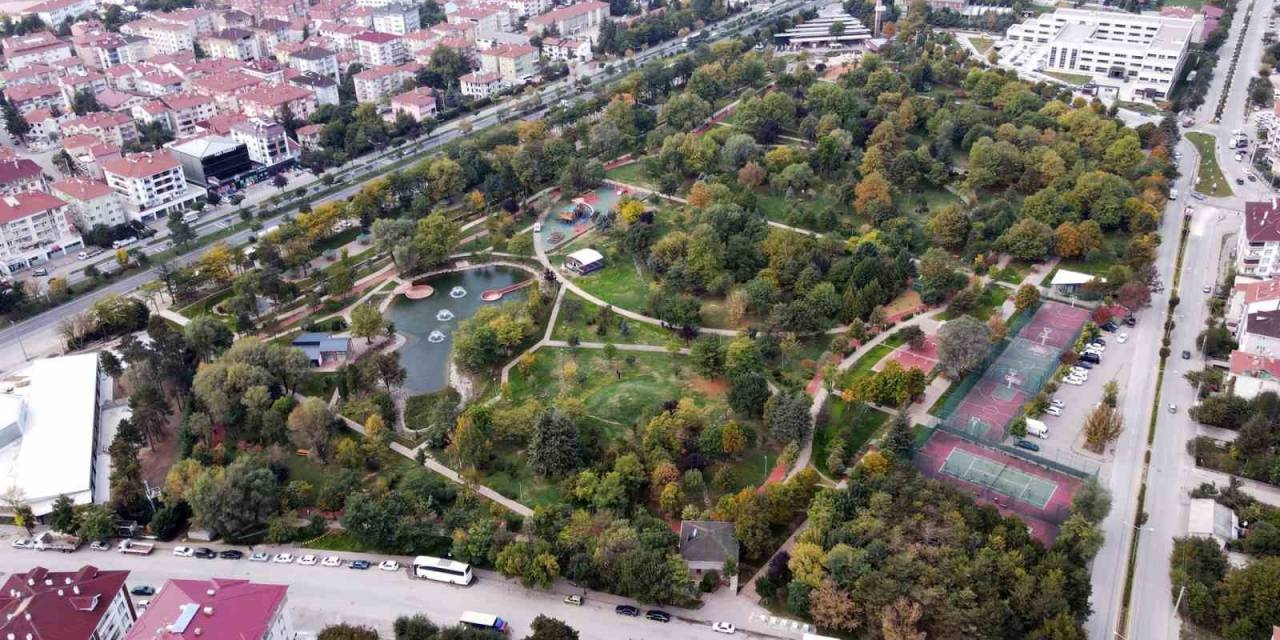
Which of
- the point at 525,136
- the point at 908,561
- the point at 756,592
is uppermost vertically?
the point at 525,136

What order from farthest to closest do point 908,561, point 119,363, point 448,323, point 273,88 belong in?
point 273,88 < point 448,323 < point 119,363 < point 908,561

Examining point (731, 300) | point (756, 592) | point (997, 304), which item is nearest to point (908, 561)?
point (756, 592)

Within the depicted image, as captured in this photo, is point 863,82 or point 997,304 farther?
point 863,82

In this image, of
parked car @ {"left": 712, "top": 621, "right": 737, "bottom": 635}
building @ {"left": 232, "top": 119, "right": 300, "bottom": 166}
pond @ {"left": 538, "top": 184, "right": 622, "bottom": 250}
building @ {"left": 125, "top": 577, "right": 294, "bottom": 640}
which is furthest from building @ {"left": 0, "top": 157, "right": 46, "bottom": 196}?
parked car @ {"left": 712, "top": 621, "right": 737, "bottom": 635}

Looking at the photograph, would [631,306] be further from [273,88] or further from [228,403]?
[273,88]

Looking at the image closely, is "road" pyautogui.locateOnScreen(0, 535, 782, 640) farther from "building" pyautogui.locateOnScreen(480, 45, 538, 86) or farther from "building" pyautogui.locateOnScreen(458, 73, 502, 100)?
"building" pyautogui.locateOnScreen(480, 45, 538, 86)

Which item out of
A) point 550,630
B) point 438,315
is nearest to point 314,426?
point 438,315

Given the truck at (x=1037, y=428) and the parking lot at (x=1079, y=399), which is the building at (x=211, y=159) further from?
the parking lot at (x=1079, y=399)
